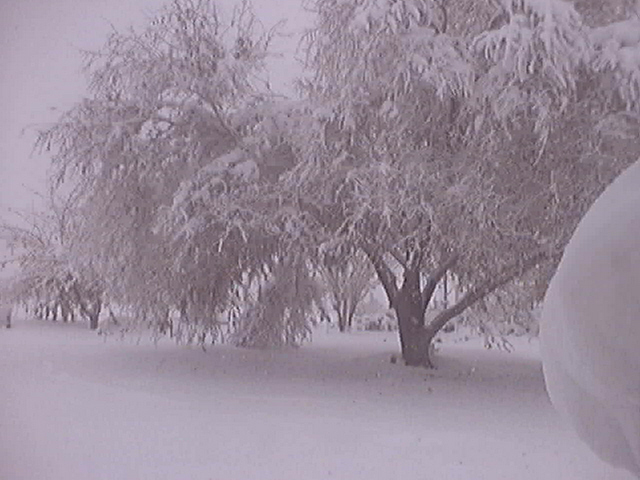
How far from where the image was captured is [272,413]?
9.39 feet

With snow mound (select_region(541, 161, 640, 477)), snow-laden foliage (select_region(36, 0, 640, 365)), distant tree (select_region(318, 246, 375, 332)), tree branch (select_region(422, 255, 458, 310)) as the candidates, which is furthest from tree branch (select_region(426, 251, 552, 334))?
snow mound (select_region(541, 161, 640, 477))

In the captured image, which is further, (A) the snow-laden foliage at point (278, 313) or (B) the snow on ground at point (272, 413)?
(A) the snow-laden foliage at point (278, 313)

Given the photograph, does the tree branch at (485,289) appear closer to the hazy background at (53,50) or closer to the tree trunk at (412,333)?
the tree trunk at (412,333)

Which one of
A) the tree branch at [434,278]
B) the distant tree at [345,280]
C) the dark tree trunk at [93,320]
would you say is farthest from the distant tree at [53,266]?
the tree branch at [434,278]

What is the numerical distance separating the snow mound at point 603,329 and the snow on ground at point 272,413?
52 cm

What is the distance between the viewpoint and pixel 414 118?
308 cm

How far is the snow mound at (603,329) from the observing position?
5.13ft

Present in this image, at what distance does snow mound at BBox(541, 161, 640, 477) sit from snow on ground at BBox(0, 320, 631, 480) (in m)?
0.52

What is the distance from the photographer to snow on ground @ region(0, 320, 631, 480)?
7.55ft

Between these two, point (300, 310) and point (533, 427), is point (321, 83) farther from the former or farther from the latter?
point (533, 427)

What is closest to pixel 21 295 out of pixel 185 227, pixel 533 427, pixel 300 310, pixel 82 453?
pixel 185 227

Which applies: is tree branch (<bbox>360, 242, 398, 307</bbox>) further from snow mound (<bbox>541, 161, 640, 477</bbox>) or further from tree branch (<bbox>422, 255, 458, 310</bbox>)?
snow mound (<bbox>541, 161, 640, 477</bbox>)

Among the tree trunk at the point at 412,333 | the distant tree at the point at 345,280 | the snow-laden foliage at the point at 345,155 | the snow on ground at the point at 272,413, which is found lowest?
the snow on ground at the point at 272,413

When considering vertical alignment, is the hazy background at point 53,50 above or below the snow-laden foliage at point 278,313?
above
